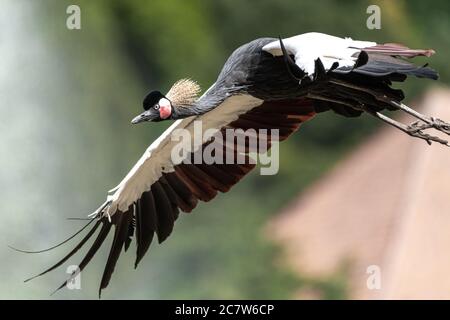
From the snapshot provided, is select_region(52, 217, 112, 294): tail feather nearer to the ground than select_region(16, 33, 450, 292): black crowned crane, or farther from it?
nearer to the ground

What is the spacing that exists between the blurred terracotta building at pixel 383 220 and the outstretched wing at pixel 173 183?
6.34 meters

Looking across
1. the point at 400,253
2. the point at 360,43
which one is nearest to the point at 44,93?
the point at 400,253

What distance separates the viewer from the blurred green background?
46.4 ft

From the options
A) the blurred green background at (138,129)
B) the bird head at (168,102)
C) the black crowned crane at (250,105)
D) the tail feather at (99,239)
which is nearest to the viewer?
the black crowned crane at (250,105)

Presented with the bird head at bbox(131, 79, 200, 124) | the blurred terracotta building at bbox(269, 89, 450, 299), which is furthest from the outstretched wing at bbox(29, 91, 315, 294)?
the blurred terracotta building at bbox(269, 89, 450, 299)

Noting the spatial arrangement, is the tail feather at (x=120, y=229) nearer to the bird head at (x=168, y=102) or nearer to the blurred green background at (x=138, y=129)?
the bird head at (x=168, y=102)

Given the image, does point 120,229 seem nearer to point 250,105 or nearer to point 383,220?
point 250,105

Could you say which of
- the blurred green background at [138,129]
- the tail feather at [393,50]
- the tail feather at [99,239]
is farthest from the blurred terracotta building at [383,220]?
the tail feather at [393,50]

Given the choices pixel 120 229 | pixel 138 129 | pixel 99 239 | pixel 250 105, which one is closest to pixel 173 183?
pixel 120 229

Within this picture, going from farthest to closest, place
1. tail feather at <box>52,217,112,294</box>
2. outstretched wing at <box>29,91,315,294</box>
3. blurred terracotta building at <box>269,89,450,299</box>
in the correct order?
blurred terracotta building at <box>269,89,450,299</box> < outstretched wing at <box>29,91,315,294</box> < tail feather at <box>52,217,112,294</box>

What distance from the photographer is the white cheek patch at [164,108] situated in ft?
26.4

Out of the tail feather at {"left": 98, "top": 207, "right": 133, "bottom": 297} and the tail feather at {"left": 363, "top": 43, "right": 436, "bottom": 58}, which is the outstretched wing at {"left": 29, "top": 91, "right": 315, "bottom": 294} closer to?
the tail feather at {"left": 98, "top": 207, "right": 133, "bottom": 297}

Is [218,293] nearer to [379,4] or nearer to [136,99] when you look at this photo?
[136,99]

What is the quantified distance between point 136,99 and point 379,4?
5.27 meters
